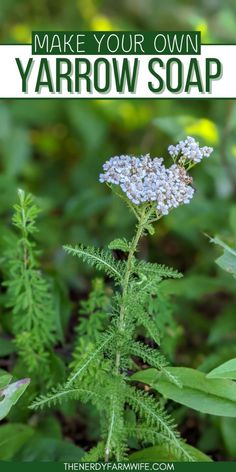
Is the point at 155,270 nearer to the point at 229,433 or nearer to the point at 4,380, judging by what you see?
the point at 4,380

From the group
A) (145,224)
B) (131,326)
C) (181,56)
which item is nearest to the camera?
(145,224)

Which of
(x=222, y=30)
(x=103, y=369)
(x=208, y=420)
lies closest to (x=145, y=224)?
(x=103, y=369)

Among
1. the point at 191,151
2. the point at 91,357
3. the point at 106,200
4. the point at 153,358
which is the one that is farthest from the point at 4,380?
the point at 106,200

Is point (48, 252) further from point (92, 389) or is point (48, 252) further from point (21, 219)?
point (92, 389)

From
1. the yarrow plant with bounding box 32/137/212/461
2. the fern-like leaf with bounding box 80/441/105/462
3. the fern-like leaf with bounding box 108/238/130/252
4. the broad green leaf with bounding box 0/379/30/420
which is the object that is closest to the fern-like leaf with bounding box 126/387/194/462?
the yarrow plant with bounding box 32/137/212/461

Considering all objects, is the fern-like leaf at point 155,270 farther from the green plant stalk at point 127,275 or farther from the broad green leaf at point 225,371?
the broad green leaf at point 225,371

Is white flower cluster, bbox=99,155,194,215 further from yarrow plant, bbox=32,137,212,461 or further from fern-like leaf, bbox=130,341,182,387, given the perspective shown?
fern-like leaf, bbox=130,341,182,387

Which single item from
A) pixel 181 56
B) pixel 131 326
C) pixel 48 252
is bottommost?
pixel 131 326
